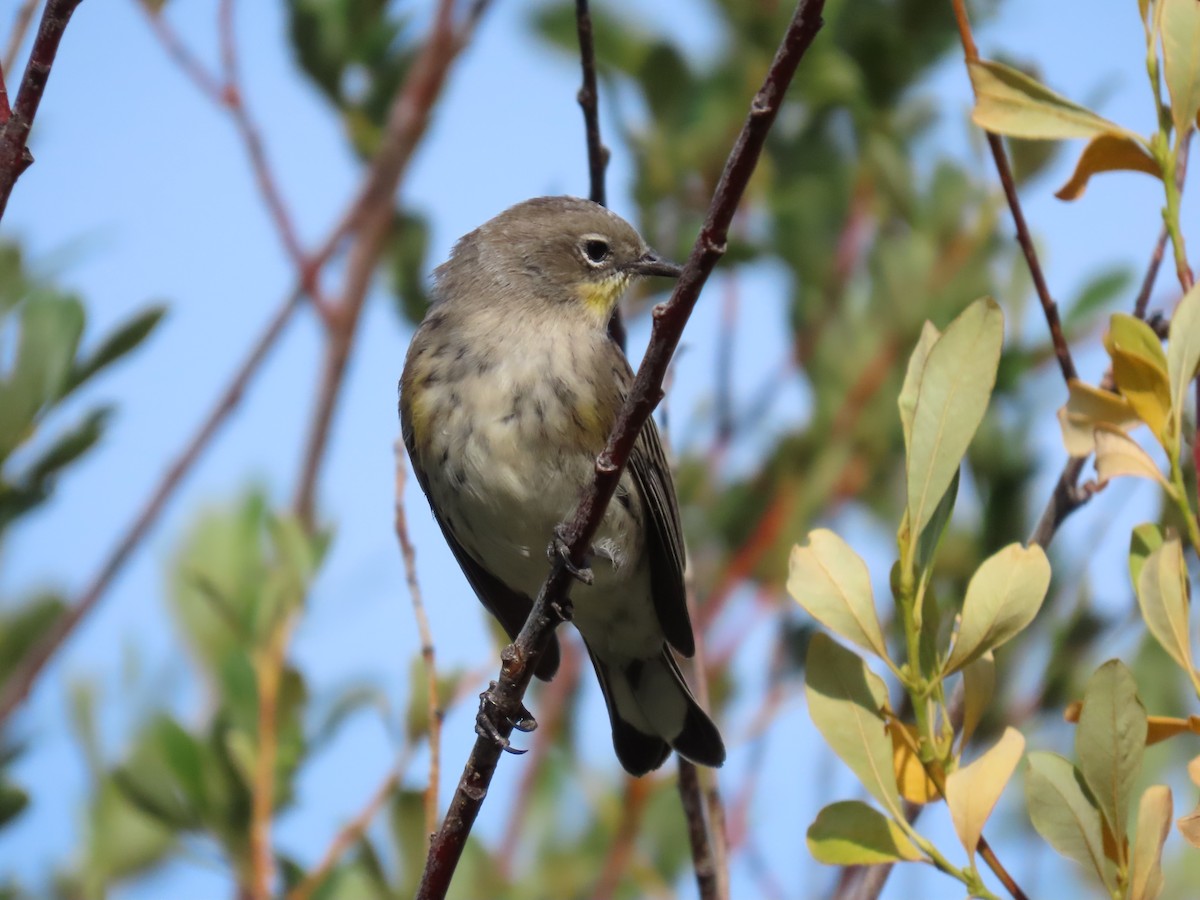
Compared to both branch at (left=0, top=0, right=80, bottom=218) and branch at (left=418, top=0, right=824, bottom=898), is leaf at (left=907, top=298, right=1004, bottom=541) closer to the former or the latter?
branch at (left=418, top=0, right=824, bottom=898)

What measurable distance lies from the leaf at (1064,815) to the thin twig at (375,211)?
299 centimetres

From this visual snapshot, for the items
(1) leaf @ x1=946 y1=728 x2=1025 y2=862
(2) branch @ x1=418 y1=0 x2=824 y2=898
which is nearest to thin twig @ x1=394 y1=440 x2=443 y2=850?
(2) branch @ x1=418 y1=0 x2=824 y2=898

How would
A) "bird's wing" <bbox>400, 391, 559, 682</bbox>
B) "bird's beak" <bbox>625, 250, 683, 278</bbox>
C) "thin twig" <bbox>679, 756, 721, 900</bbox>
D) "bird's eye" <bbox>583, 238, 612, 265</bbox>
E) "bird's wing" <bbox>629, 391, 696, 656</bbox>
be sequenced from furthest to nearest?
"bird's eye" <bbox>583, 238, 612, 265</bbox> → "bird's wing" <bbox>400, 391, 559, 682</bbox> → "bird's beak" <bbox>625, 250, 683, 278</bbox> → "bird's wing" <bbox>629, 391, 696, 656</bbox> → "thin twig" <bbox>679, 756, 721, 900</bbox>

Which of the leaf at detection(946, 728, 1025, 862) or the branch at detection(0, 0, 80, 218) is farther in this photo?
the branch at detection(0, 0, 80, 218)

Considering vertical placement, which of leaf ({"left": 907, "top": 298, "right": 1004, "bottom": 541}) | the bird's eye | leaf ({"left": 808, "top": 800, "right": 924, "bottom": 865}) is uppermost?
the bird's eye

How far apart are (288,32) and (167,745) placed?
2367mm

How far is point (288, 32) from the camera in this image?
184 inches

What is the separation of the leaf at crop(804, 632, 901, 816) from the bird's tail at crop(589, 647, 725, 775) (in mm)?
1560

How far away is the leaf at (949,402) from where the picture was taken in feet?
6.55

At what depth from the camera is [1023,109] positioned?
7.11 feet

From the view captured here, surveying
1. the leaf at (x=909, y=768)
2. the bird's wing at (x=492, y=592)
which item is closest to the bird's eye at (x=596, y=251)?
the bird's wing at (x=492, y=592)

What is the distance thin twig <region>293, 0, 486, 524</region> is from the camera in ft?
15.0

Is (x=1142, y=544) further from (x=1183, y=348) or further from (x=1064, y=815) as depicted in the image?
(x=1064, y=815)

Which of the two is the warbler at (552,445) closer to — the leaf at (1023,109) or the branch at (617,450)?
the branch at (617,450)
